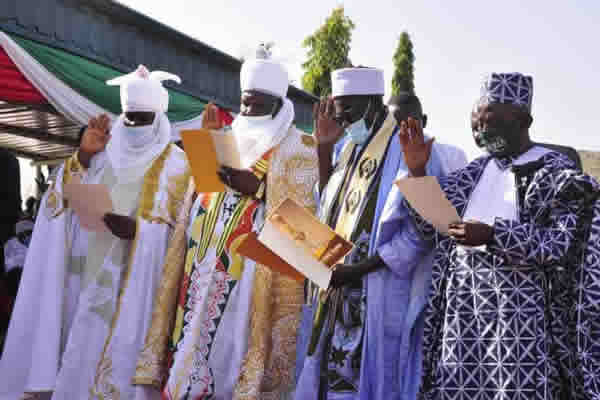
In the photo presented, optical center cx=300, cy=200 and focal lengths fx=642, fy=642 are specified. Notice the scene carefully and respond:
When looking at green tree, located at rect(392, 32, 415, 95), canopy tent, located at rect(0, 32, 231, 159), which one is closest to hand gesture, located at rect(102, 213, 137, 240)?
canopy tent, located at rect(0, 32, 231, 159)

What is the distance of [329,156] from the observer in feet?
11.8

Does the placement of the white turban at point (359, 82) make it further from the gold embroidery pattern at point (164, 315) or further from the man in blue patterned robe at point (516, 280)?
the gold embroidery pattern at point (164, 315)

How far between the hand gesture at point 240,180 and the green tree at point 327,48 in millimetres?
23713

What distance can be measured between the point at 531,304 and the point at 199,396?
6.08 ft

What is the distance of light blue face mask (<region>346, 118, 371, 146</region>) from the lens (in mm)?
3477

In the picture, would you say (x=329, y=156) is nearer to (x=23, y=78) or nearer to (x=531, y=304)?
(x=531, y=304)

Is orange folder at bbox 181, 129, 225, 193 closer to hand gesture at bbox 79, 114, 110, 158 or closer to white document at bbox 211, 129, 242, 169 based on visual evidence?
white document at bbox 211, 129, 242, 169

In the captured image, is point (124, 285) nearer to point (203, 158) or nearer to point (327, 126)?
point (203, 158)

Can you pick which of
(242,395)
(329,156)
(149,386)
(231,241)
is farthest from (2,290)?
(329,156)

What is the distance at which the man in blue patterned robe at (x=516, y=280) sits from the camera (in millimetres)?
2480

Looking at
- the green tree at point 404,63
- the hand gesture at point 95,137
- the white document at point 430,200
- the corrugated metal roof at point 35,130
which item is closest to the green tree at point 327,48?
the green tree at point 404,63

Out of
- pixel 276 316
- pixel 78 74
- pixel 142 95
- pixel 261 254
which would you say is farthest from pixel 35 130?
pixel 261 254

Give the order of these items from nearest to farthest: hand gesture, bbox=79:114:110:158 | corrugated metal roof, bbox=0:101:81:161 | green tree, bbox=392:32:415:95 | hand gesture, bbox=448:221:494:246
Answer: hand gesture, bbox=448:221:494:246
hand gesture, bbox=79:114:110:158
corrugated metal roof, bbox=0:101:81:161
green tree, bbox=392:32:415:95

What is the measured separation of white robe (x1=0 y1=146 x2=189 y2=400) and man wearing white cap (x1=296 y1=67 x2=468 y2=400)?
1273 millimetres
